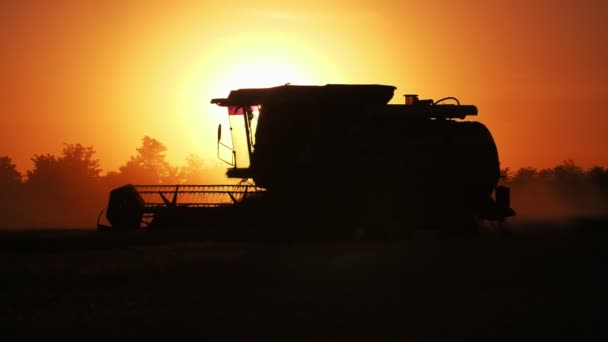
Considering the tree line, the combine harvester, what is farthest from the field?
the tree line

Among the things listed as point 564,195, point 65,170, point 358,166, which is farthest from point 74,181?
point 358,166

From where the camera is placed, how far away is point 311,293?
12.6 m

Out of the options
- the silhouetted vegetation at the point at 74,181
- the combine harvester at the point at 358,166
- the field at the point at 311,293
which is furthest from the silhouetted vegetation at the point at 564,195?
the field at the point at 311,293

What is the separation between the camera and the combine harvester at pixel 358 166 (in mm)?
25281

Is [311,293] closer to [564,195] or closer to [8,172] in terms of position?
[564,195]

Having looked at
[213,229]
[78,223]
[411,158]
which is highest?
[411,158]

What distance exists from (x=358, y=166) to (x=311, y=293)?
519 inches

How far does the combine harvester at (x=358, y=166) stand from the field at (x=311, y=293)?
419cm

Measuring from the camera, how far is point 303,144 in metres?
25.6

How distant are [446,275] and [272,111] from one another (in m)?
12.2

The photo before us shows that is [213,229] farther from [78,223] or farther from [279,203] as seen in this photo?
[78,223]

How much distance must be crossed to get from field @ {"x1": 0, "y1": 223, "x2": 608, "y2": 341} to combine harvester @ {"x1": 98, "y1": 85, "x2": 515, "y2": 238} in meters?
4.19

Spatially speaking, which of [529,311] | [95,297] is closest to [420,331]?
[529,311]

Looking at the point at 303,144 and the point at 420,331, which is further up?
the point at 303,144
